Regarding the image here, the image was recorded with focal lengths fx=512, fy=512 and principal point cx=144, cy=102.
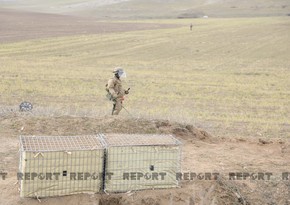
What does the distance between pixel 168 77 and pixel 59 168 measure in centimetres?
2051

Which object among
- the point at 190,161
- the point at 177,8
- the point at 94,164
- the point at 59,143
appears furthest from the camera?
the point at 177,8

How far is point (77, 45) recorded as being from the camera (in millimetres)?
44312

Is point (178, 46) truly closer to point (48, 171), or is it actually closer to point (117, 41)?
point (117, 41)

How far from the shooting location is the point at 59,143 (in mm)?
8680

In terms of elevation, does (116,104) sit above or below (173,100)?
above

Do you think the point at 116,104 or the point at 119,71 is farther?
the point at 116,104

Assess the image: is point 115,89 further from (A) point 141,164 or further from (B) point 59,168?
(B) point 59,168

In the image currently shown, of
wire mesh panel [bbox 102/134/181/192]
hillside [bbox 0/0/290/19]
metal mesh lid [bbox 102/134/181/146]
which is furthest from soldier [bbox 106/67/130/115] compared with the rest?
hillside [bbox 0/0/290/19]

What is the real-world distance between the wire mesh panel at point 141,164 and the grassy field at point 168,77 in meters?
6.77

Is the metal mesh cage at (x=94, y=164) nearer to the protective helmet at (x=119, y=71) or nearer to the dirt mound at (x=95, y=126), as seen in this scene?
the dirt mound at (x=95, y=126)

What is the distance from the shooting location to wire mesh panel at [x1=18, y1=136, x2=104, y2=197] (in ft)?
26.1

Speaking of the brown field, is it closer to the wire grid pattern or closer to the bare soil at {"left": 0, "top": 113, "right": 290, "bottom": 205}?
the bare soil at {"left": 0, "top": 113, "right": 290, "bottom": 205}

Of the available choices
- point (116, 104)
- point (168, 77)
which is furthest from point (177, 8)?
point (116, 104)

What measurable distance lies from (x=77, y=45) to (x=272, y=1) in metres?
76.3
